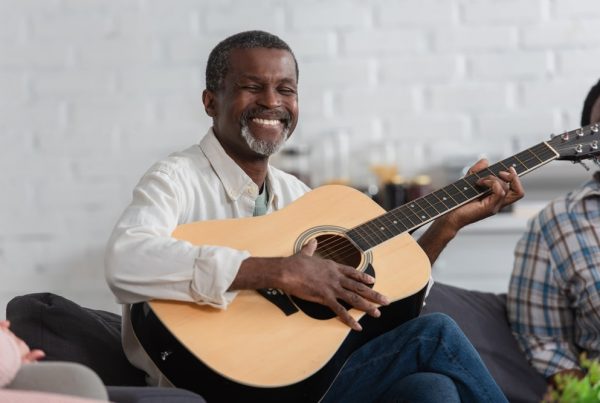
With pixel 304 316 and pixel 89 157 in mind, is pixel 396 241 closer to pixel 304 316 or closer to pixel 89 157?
pixel 304 316

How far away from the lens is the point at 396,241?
→ 5.90 ft

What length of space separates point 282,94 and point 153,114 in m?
1.25

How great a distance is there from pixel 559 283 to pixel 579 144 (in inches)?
17.4

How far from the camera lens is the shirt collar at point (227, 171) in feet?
6.18

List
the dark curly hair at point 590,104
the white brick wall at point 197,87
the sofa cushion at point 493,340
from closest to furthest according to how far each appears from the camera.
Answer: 1. the sofa cushion at point 493,340
2. the dark curly hair at point 590,104
3. the white brick wall at point 197,87

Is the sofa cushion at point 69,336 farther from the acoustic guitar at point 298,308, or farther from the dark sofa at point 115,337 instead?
the acoustic guitar at point 298,308

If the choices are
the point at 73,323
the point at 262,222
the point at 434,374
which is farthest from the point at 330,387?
the point at 73,323

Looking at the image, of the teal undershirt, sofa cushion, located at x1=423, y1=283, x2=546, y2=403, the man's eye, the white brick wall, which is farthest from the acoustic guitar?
the white brick wall

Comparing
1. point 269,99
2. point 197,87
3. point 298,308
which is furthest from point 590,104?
point 197,87

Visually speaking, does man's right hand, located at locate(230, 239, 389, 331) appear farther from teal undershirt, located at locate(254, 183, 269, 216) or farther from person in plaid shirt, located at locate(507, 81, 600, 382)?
person in plaid shirt, located at locate(507, 81, 600, 382)

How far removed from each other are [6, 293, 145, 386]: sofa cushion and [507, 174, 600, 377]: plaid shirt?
97 centimetres

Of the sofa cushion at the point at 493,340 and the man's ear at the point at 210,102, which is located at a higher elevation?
the man's ear at the point at 210,102

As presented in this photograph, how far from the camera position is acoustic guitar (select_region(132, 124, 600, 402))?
1517 mm

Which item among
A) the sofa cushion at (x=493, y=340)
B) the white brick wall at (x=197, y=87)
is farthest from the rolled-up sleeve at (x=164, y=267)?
the white brick wall at (x=197, y=87)
